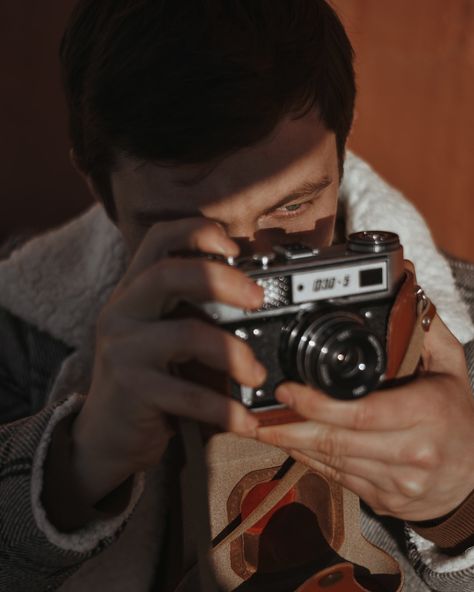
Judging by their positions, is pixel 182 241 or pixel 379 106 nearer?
pixel 182 241

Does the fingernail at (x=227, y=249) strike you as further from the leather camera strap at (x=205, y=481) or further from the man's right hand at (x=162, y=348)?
the leather camera strap at (x=205, y=481)

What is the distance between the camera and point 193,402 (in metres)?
0.62

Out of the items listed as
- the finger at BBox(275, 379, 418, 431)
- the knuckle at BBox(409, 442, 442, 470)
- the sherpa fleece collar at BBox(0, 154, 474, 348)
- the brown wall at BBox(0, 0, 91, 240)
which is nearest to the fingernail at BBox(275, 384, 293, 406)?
the finger at BBox(275, 379, 418, 431)

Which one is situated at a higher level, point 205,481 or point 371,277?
point 371,277

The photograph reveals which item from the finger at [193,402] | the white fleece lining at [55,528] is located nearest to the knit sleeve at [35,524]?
the white fleece lining at [55,528]

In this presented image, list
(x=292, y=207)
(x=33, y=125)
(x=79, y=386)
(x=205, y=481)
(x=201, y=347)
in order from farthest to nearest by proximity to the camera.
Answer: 1. (x=33, y=125)
2. (x=79, y=386)
3. (x=292, y=207)
4. (x=205, y=481)
5. (x=201, y=347)

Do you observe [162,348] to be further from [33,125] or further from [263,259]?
[33,125]

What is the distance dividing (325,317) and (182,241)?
0.44 ft

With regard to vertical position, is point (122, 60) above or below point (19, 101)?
above

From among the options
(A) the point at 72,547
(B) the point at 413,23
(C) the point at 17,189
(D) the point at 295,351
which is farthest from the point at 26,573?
(B) the point at 413,23

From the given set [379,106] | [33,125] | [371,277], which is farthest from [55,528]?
[379,106]

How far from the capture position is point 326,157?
2.73ft

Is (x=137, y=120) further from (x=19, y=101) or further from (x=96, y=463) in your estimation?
(x=19, y=101)

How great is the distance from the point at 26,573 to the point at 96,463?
5.5 inches
